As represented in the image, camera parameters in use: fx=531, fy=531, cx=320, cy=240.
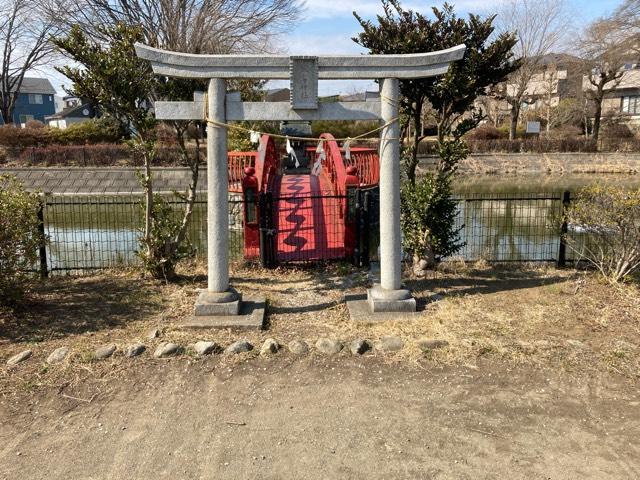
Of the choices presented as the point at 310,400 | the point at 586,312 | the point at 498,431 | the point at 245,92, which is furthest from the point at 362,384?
the point at 245,92

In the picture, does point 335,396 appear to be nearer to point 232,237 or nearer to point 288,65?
point 288,65

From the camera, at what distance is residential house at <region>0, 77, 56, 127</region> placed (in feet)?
201

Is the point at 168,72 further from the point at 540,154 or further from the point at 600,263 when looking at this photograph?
the point at 540,154

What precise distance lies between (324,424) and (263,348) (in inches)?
50.3

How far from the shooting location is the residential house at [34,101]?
61250 mm

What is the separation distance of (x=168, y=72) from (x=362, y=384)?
3.63m

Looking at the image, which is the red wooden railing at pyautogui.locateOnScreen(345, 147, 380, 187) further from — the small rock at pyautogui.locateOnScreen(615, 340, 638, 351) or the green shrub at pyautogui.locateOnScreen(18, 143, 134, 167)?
the green shrub at pyautogui.locateOnScreen(18, 143, 134, 167)

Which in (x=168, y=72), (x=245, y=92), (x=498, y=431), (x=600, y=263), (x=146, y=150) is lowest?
(x=498, y=431)

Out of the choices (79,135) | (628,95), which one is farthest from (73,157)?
(628,95)

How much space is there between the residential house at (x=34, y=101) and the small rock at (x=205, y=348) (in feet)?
216

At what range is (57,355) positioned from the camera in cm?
460

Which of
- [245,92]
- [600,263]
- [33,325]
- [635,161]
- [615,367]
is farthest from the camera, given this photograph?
[635,161]

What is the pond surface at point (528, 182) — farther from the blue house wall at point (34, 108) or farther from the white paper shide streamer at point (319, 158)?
the blue house wall at point (34, 108)

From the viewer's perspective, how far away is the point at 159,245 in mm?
6836
